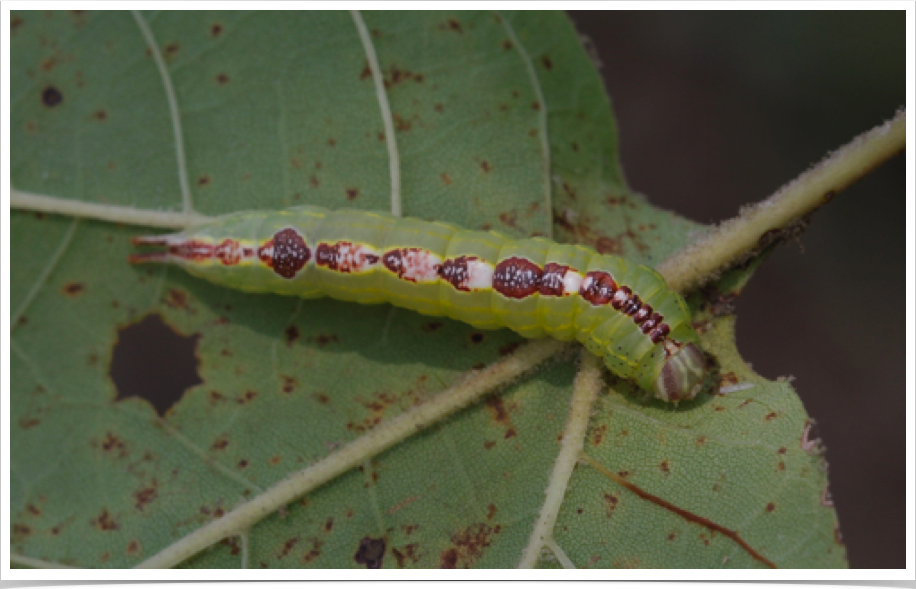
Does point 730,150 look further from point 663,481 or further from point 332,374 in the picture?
point 332,374

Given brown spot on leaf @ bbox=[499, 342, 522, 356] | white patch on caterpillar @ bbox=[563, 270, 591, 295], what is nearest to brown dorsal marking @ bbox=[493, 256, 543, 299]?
white patch on caterpillar @ bbox=[563, 270, 591, 295]

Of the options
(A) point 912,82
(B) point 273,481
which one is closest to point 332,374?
(B) point 273,481

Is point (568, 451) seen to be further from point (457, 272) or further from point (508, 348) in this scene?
point (457, 272)

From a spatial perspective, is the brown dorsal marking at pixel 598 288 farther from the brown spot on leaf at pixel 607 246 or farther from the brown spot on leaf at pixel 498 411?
the brown spot on leaf at pixel 498 411

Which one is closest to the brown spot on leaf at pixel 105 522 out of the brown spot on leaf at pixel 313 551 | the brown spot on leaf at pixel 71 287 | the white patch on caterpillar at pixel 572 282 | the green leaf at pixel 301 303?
the green leaf at pixel 301 303

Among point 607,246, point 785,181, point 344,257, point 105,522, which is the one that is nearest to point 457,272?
point 344,257
